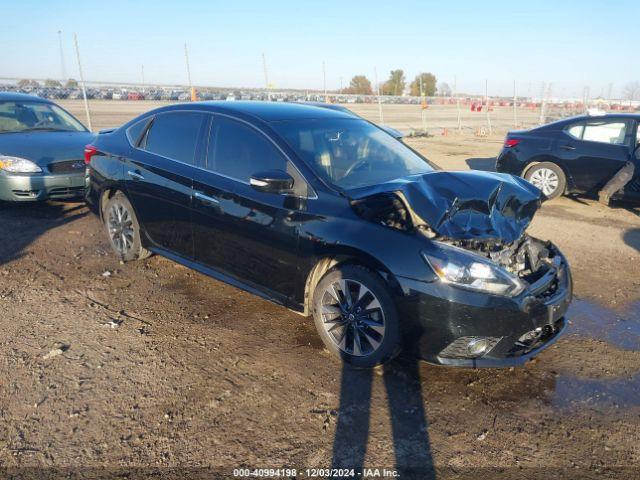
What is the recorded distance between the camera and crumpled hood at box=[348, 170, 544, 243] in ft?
10.9

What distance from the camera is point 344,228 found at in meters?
3.48

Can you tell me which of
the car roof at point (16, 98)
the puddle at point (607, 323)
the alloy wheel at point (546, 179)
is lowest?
the puddle at point (607, 323)

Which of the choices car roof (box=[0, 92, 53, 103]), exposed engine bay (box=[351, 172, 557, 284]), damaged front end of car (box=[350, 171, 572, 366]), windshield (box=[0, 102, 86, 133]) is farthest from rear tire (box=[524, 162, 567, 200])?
car roof (box=[0, 92, 53, 103])

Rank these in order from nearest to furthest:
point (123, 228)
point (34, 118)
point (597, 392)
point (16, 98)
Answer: point (597, 392) → point (123, 228) → point (34, 118) → point (16, 98)

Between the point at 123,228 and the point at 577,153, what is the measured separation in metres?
7.26

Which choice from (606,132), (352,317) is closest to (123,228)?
(352,317)

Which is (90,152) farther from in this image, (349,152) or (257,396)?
(257,396)

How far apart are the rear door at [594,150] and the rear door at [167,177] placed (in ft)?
→ 22.1

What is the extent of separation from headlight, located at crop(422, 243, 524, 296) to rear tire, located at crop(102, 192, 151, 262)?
3.21m

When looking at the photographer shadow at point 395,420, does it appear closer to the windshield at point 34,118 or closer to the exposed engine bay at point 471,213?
the exposed engine bay at point 471,213

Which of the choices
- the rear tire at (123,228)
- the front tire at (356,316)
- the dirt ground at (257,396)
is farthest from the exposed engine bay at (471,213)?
the rear tire at (123,228)

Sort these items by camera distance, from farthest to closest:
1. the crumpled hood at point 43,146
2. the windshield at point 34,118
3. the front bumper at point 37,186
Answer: the windshield at point 34,118 → the crumpled hood at point 43,146 → the front bumper at point 37,186

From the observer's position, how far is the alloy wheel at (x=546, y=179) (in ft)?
29.3

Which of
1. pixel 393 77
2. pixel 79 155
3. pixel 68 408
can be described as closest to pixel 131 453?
pixel 68 408
